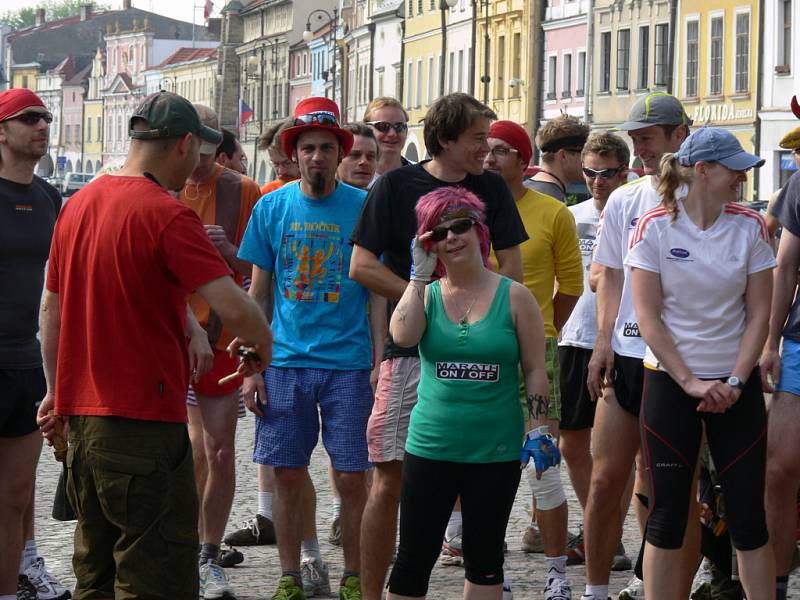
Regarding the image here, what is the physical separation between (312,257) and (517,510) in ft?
9.33

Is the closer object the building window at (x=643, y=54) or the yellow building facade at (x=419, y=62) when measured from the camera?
the building window at (x=643, y=54)

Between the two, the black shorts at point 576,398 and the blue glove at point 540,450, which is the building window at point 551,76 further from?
the blue glove at point 540,450

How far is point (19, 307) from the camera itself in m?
7.26

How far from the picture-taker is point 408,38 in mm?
82875

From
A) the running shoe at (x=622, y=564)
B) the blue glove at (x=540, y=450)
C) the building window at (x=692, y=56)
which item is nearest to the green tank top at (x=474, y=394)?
the blue glove at (x=540, y=450)

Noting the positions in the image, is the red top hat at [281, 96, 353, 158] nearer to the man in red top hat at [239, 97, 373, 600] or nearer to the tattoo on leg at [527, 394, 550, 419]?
the man in red top hat at [239, 97, 373, 600]

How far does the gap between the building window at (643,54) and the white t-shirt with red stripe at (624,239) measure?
48.2 meters

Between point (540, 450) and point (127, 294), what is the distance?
1.52 meters

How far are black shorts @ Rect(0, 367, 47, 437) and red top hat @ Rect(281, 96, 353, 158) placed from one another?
1586 millimetres

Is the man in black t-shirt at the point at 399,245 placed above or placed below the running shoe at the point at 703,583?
above

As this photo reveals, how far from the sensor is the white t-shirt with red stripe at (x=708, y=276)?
6.61m

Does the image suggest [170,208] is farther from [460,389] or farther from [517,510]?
[517,510]

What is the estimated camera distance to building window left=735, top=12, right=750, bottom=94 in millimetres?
48438

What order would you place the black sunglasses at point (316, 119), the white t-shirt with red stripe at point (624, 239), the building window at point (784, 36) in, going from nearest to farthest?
the white t-shirt with red stripe at point (624, 239)
the black sunglasses at point (316, 119)
the building window at point (784, 36)
